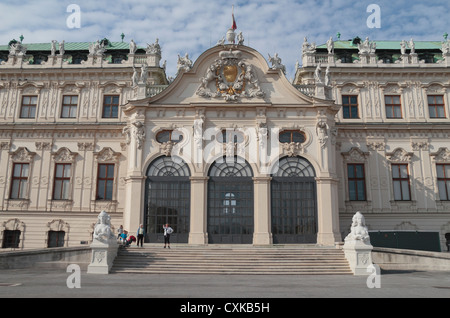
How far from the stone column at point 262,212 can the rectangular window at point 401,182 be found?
11087mm

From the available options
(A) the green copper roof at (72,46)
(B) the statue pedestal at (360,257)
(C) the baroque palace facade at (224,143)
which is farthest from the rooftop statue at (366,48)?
(A) the green copper roof at (72,46)

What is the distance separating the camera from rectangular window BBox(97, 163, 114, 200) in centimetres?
3012

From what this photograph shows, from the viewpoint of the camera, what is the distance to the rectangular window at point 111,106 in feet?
104

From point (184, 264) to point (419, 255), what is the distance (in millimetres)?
12646

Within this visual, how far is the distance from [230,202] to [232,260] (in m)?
6.14

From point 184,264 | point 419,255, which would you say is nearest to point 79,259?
point 184,264

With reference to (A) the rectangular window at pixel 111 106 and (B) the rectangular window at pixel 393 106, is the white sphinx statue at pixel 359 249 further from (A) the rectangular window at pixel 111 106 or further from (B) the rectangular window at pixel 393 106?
(A) the rectangular window at pixel 111 106

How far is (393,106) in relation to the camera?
105 feet

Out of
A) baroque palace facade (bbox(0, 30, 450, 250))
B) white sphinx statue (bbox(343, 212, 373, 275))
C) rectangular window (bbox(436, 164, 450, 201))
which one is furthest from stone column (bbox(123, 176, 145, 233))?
rectangular window (bbox(436, 164, 450, 201))

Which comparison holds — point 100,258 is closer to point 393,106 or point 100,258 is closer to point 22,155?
point 22,155

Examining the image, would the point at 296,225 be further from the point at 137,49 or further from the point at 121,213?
the point at 137,49

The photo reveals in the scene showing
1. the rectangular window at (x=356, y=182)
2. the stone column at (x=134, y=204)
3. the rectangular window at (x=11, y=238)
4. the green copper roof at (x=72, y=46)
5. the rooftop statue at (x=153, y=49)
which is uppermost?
the green copper roof at (x=72, y=46)

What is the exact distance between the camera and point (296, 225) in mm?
26062
